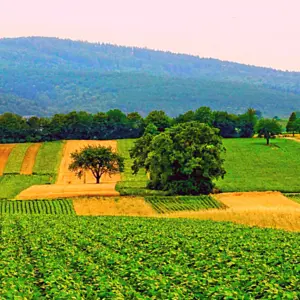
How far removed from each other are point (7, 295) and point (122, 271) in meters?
4.52

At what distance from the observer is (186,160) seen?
226 ft

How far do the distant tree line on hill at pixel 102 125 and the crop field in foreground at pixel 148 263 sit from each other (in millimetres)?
97774

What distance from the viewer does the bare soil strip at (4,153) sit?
10174 centimetres

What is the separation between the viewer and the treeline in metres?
127

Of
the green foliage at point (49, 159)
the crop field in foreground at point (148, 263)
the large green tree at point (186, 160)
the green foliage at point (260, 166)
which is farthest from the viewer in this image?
the green foliage at point (49, 159)

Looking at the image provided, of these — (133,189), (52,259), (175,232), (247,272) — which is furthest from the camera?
(133,189)

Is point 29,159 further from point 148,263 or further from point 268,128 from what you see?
point 148,263

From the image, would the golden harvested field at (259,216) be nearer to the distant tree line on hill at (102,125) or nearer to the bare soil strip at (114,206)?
the bare soil strip at (114,206)

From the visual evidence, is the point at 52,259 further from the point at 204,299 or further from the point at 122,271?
the point at 204,299

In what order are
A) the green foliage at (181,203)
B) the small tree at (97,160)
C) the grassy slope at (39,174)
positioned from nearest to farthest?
the green foliage at (181,203) → the grassy slope at (39,174) → the small tree at (97,160)

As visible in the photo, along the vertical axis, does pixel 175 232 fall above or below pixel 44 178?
above

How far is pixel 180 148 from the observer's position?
230 ft

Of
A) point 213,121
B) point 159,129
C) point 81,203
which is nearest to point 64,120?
point 159,129

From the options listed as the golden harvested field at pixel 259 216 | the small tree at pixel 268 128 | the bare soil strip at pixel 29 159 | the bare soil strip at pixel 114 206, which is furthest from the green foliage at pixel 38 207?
the small tree at pixel 268 128
